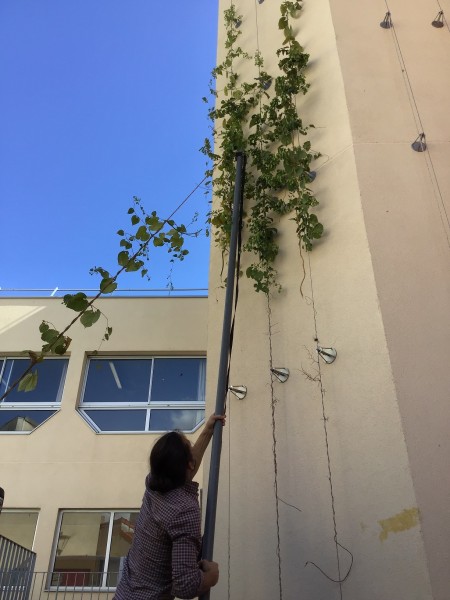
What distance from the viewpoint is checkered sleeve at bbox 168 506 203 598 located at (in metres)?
1.66

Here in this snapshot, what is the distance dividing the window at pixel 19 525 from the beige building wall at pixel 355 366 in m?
3.83

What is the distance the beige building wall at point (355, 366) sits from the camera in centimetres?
253

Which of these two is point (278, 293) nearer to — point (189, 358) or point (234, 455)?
point (234, 455)

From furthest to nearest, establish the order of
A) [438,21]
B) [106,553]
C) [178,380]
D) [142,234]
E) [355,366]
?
[178,380], [106,553], [438,21], [142,234], [355,366]

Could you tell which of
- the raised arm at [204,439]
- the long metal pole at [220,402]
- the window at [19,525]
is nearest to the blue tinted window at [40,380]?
the window at [19,525]

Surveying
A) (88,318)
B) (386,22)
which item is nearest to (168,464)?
(88,318)

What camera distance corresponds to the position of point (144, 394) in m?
7.21

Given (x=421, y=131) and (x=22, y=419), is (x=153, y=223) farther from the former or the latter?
(x=22, y=419)

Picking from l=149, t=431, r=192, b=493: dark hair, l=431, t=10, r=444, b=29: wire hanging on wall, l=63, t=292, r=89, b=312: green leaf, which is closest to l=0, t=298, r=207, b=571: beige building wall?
l=63, t=292, r=89, b=312: green leaf

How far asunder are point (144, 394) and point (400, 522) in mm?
5176

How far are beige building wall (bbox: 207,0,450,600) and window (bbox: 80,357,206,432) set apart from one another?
324 cm

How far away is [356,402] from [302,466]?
19.6 inches

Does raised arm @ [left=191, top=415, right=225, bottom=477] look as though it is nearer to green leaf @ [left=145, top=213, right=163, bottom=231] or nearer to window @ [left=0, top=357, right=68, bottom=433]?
green leaf @ [left=145, top=213, right=163, bottom=231]

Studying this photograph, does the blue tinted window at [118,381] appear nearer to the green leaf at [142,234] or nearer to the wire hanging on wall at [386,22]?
the green leaf at [142,234]
